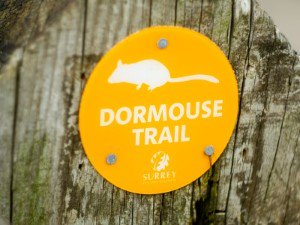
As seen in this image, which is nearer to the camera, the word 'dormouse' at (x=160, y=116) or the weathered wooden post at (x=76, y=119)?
the weathered wooden post at (x=76, y=119)

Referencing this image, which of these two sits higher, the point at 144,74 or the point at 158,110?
the point at 144,74

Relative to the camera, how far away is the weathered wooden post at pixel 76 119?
8.07 feet

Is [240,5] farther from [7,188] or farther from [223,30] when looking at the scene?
[7,188]

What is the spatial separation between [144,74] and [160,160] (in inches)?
13.4

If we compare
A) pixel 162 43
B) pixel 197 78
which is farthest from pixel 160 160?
pixel 162 43

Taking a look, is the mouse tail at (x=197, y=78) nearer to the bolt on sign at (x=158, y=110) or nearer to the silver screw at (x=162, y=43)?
the bolt on sign at (x=158, y=110)

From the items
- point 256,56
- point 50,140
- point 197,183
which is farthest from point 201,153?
point 50,140

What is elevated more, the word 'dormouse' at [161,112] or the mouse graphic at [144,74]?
the mouse graphic at [144,74]

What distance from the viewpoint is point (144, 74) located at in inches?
103

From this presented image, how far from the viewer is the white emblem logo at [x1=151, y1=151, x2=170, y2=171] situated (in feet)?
8.98

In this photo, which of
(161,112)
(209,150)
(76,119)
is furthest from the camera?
(209,150)

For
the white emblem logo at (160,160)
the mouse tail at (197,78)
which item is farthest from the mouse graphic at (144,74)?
the white emblem logo at (160,160)

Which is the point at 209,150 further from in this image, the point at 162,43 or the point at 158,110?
the point at 162,43

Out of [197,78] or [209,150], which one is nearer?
[197,78]
